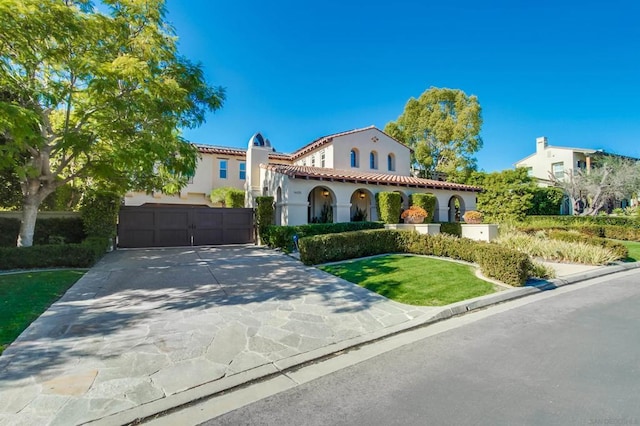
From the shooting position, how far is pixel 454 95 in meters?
31.9

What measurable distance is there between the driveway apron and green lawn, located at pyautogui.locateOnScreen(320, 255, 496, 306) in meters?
0.54

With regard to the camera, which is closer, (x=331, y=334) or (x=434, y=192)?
(x=331, y=334)

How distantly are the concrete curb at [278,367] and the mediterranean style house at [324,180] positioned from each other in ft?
34.8

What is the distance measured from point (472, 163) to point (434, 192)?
13.3m

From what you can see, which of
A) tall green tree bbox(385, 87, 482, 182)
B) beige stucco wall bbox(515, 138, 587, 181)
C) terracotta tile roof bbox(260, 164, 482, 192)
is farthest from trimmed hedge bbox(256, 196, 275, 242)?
beige stucco wall bbox(515, 138, 587, 181)

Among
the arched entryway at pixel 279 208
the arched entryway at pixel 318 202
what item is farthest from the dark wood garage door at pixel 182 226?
the arched entryway at pixel 318 202

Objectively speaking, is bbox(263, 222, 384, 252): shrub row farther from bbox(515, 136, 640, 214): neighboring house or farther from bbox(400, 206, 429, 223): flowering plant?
bbox(515, 136, 640, 214): neighboring house

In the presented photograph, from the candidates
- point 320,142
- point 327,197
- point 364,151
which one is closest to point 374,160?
point 364,151

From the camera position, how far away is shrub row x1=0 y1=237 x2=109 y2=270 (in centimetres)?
987

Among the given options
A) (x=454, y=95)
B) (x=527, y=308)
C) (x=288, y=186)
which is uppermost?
(x=454, y=95)

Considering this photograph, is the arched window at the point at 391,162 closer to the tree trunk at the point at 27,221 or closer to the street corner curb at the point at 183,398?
the tree trunk at the point at 27,221

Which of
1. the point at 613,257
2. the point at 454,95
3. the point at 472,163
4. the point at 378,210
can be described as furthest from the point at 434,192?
the point at 454,95

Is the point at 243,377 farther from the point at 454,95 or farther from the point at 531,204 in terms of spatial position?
the point at 454,95

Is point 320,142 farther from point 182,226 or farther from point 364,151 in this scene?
point 182,226
